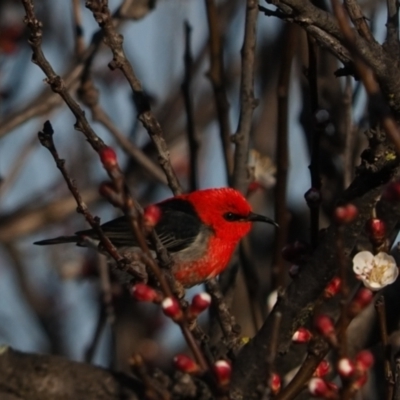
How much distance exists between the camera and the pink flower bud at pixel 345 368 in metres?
2.21

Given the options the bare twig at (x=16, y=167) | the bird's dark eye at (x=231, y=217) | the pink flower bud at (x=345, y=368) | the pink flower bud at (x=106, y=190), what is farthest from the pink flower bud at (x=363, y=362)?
the bare twig at (x=16, y=167)

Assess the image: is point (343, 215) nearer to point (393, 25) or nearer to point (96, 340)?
point (393, 25)

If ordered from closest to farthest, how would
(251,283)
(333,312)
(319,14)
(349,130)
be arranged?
1. (319,14)
2. (333,312)
3. (349,130)
4. (251,283)

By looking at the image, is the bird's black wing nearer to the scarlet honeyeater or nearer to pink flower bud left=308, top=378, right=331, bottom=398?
the scarlet honeyeater

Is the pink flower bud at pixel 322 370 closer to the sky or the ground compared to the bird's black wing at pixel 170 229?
closer to the ground

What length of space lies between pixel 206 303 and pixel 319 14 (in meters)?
0.87

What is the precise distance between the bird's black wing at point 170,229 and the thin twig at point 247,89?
943 mm

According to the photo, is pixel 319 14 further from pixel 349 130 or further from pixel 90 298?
pixel 90 298

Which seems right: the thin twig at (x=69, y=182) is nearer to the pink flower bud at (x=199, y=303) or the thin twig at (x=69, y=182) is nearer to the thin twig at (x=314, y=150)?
the pink flower bud at (x=199, y=303)

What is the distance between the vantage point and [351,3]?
9.29 feet

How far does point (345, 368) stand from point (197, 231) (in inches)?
135

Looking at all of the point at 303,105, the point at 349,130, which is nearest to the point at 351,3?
the point at 349,130

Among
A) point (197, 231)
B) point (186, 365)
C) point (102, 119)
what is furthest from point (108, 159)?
point (197, 231)

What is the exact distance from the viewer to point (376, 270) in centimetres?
276
